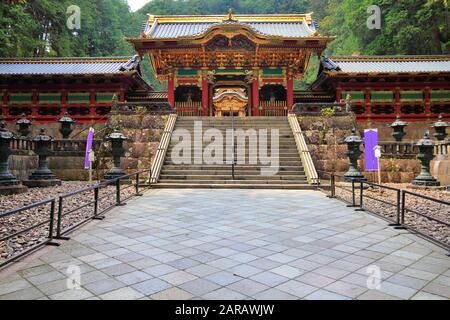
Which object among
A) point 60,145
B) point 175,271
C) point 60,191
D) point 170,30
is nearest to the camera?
point 175,271

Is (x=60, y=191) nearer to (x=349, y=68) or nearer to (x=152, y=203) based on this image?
(x=152, y=203)

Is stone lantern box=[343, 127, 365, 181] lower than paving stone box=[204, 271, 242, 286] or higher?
higher

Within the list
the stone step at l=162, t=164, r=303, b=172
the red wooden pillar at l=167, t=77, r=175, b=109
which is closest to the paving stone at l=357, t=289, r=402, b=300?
the stone step at l=162, t=164, r=303, b=172

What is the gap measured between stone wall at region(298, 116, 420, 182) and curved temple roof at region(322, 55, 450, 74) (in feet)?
18.4

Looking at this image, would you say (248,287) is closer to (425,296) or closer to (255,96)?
(425,296)

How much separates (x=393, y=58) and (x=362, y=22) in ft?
24.5

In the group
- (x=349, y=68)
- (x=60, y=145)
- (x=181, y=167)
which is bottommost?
(x=181, y=167)

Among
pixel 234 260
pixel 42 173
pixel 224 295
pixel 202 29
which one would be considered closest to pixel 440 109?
pixel 202 29

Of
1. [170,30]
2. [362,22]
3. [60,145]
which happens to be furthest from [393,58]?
[60,145]

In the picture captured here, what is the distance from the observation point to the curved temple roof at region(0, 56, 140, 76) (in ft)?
63.6

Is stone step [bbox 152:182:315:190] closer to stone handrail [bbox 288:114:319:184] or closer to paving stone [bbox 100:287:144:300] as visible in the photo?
stone handrail [bbox 288:114:319:184]

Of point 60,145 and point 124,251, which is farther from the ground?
point 60,145

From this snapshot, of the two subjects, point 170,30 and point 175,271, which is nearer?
point 175,271
